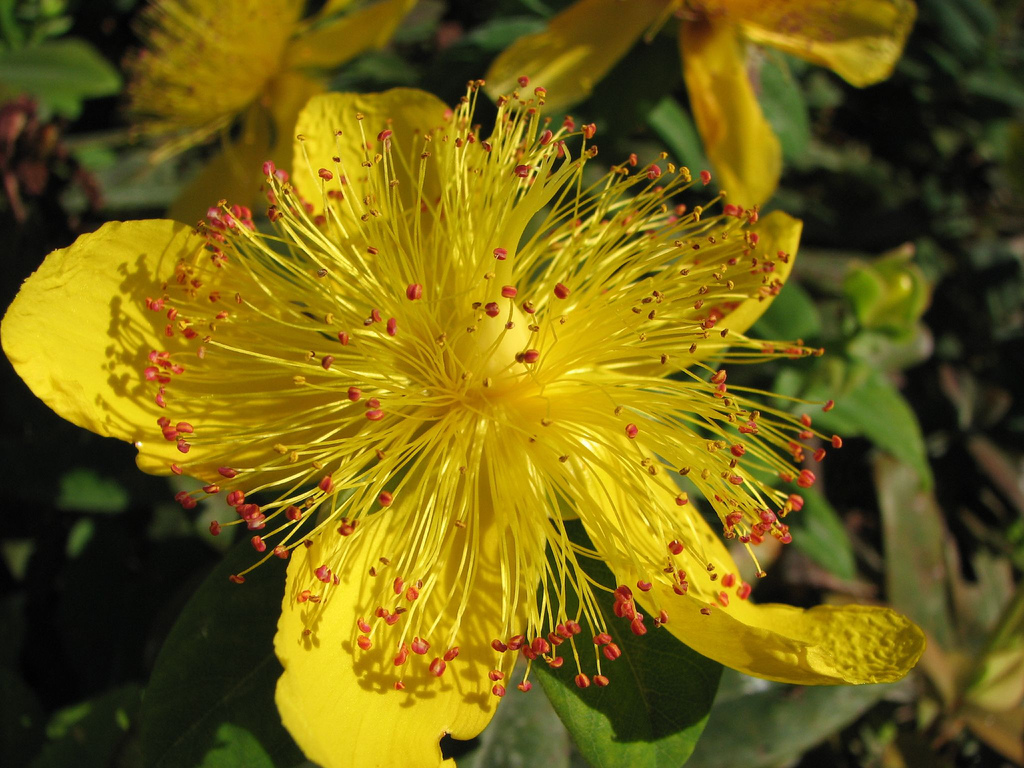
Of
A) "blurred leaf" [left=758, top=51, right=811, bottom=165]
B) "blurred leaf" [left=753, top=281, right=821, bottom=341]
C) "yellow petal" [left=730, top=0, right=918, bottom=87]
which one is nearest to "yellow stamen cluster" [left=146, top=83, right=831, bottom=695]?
"blurred leaf" [left=753, top=281, right=821, bottom=341]

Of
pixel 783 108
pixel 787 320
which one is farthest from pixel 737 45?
pixel 787 320

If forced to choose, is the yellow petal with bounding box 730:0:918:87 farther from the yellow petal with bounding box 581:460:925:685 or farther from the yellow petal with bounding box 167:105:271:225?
the yellow petal with bounding box 167:105:271:225

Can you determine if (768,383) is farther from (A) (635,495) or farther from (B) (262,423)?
(B) (262,423)

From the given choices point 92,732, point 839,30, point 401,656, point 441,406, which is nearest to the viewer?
point 401,656

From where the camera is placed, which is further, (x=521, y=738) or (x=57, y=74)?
(x=57, y=74)

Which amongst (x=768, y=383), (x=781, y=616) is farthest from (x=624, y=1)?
(x=781, y=616)

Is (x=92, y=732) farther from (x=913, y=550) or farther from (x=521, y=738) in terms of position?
(x=913, y=550)

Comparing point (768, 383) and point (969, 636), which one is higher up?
point (768, 383)
